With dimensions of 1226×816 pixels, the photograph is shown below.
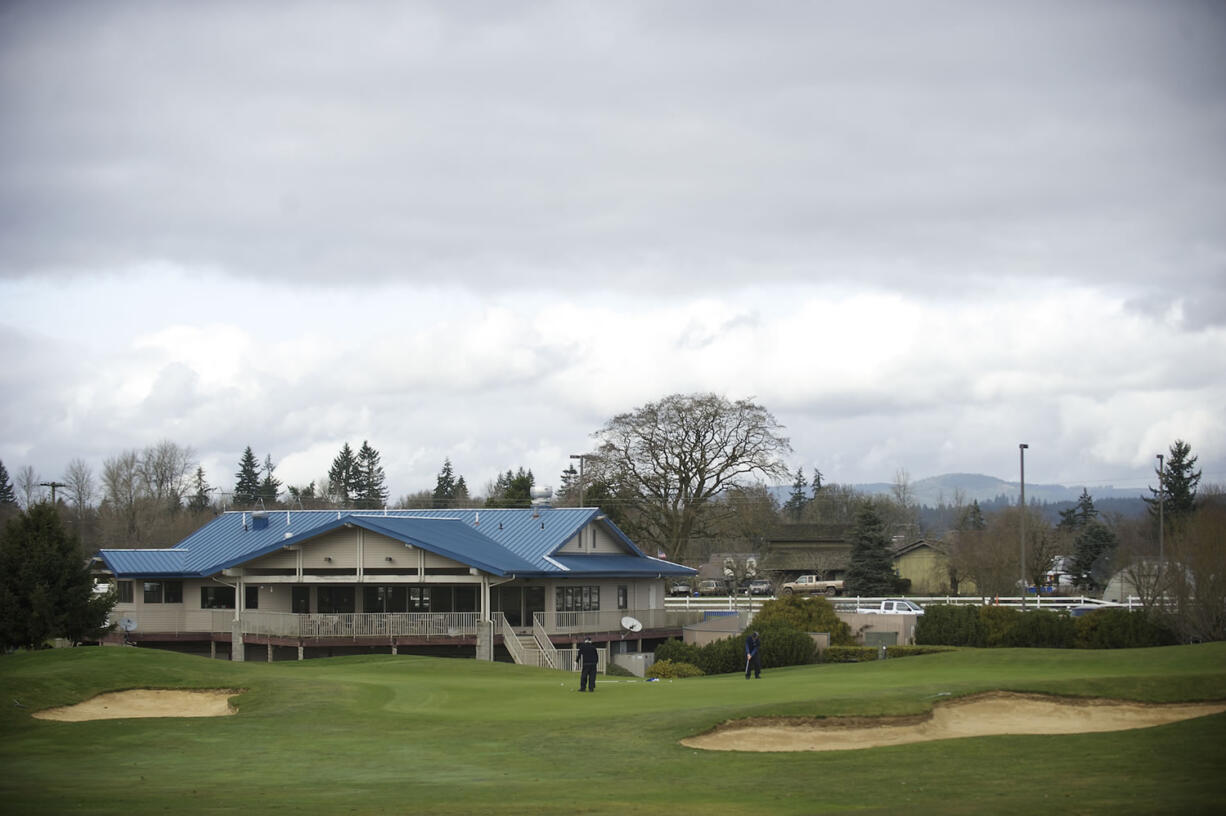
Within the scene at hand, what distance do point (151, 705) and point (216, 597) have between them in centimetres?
2473

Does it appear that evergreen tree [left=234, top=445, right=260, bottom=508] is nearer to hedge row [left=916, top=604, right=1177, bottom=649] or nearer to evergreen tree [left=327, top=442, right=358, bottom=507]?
evergreen tree [left=327, top=442, right=358, bottom=507]

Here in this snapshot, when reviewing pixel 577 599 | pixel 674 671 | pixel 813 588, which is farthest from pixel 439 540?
pixel 813 588

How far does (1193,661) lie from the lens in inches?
1148

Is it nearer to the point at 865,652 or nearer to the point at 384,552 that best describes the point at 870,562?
the point at 865,652

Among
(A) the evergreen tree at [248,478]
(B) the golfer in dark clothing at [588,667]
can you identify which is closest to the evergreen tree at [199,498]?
(A) the evergreen tree at [248,478]

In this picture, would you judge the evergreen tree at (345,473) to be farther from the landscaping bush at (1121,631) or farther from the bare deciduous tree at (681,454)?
the landscaping bush at (1121,631)

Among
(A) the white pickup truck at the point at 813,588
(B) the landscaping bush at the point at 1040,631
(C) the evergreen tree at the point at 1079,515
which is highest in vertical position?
(C) the evergreen tree at the point at 1079,515

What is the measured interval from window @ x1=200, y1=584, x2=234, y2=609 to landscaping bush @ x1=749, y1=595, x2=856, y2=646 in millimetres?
22791

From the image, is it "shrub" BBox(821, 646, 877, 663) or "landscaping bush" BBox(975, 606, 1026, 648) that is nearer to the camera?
"shrub" BBox(821, 646, 877, 663)

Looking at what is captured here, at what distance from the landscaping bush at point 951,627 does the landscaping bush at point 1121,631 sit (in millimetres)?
3518

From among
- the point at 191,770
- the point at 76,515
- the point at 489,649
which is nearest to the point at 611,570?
the point at 489,649

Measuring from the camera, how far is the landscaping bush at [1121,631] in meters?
42.3

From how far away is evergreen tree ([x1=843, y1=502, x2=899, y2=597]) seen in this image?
80.1 metres

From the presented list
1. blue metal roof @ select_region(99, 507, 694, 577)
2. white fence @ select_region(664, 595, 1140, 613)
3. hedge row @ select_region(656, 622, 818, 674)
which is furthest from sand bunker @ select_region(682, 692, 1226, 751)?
white fence @ select_region(664, 595, 1140, 613)
